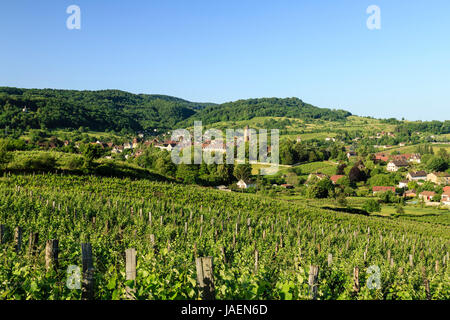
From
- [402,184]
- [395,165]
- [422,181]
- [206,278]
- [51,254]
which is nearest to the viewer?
[206,278]

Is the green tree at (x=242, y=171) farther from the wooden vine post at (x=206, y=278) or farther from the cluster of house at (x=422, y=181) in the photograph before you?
the wooden vine post at (x=206, y=278)

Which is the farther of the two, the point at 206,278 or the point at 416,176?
the point at 416,176

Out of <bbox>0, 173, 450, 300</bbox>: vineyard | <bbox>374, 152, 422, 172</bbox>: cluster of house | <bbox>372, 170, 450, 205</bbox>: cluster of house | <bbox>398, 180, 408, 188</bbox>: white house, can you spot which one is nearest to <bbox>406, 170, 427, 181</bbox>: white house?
<bbox>372, 170, 450, 205</bbox>: cluster of house

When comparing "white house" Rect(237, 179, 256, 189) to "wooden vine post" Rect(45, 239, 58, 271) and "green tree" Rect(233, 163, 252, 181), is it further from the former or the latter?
"wooden vine post" Rect(45, 239, 58, 271)

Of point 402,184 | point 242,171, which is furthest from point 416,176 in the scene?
point 242,171

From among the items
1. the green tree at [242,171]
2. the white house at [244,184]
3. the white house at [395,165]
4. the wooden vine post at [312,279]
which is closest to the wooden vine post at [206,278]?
the wooden vine post at [312,279]

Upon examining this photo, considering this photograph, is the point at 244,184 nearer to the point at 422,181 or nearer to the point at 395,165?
the point at 422,181

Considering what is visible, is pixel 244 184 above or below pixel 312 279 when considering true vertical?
below

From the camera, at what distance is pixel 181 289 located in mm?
5102

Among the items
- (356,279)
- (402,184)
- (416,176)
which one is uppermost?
(356,279)

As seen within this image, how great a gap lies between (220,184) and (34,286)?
5883 centimetres
